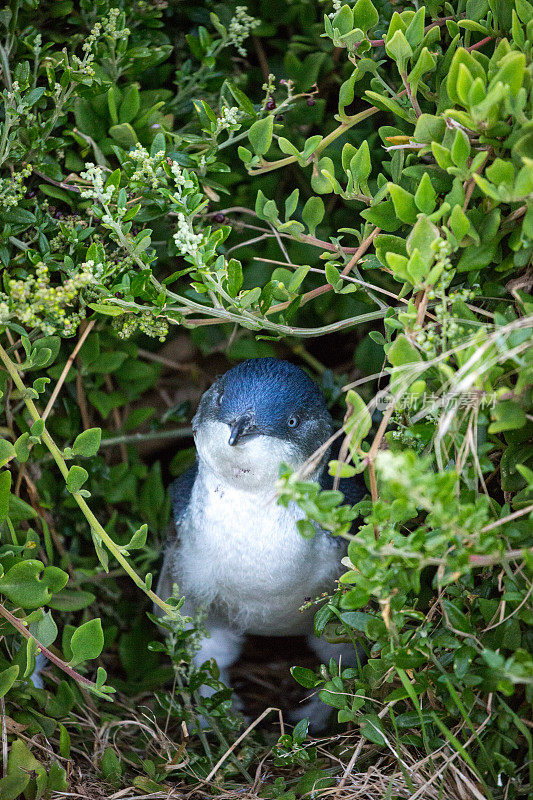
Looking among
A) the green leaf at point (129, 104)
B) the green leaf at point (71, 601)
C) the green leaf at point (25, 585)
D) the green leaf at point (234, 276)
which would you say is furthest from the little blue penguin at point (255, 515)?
the green leaf at point (129, 104)

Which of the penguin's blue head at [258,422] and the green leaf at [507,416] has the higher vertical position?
the green leaf at [507,416]

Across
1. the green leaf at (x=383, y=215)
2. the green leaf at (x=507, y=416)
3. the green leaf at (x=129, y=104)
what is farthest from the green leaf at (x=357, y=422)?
the green leaf at (x=129, y=104)

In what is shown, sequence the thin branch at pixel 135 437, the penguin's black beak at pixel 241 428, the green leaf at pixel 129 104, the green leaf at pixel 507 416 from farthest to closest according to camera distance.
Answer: the thin branch at pixel 135 437, the green leaf at pixel 129 104, the penguin's black beak at pixel 241 428, the green leaf at pixel 507 416

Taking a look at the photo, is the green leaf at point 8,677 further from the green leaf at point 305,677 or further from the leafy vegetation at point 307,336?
the green leaf at point 305,677

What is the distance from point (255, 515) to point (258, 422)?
0.37m

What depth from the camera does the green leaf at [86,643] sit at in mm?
2137

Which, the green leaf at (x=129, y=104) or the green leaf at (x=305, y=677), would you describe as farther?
the green leaf at (x=129, y=104)

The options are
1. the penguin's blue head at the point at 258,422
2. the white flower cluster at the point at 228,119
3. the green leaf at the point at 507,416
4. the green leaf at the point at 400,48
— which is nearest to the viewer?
the green leaf at the point at 507,416

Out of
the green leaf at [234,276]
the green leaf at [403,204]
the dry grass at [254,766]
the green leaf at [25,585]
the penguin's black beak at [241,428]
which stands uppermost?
the green leaf at [403,204]

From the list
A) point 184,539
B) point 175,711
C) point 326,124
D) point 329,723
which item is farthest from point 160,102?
point 329,723

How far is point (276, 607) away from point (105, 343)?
49.7 inches

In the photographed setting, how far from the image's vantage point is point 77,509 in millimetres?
3201

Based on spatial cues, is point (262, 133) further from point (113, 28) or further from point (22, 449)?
point (22, 449)

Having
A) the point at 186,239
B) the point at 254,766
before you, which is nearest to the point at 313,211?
the point at 186,239
